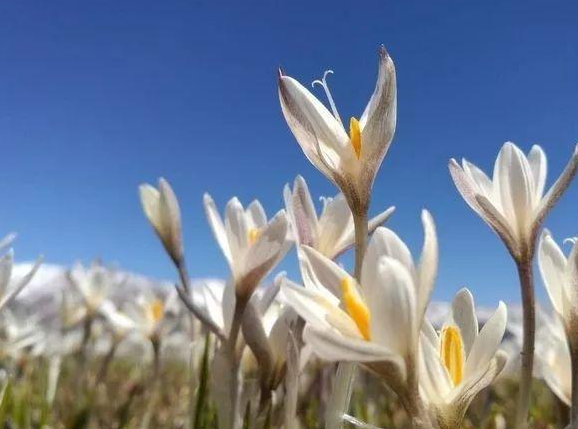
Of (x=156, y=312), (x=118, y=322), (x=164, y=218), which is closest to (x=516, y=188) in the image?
(x=164, y=218)

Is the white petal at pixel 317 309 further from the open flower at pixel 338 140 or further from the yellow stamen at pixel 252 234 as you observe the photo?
the yellow stamen at pixel 252 234

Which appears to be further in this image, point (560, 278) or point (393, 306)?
point (560, 278)

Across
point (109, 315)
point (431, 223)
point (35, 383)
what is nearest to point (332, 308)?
point (431, 223)

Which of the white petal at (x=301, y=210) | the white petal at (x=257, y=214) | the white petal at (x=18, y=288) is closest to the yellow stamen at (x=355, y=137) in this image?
the white petal at (x=301, y=210)

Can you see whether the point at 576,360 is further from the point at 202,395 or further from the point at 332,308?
the point at 202,395

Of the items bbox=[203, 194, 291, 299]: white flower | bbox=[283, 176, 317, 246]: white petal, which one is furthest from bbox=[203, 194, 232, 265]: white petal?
bbox=[283, 176, 317, 246]: white petal

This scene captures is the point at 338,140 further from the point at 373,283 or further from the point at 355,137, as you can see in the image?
the point at 373,283

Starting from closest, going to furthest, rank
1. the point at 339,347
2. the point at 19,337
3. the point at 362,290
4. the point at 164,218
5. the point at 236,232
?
the point at 339,347, the point at 362,290, the point at 236,232, the point at 164,218, the point at 19,337

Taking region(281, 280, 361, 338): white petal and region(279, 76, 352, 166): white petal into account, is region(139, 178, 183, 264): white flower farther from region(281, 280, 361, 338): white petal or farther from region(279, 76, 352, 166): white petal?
region(281, 280, 361, 338): white petal
